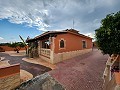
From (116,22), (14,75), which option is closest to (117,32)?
(116,22)

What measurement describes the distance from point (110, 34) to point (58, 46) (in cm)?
967

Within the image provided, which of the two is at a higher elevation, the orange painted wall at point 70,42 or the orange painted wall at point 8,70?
the orange painted wall at point 70,42

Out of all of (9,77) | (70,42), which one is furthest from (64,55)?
(9,77)

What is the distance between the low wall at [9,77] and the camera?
686cm

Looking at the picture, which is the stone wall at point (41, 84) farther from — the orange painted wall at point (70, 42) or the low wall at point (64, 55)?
the orange painted wall at point (70, 42)

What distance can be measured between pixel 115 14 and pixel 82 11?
9.55 metres

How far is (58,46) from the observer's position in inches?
625

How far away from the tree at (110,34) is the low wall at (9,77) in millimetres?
6437

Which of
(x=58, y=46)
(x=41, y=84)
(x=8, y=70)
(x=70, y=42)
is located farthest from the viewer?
(x=70, y=42)

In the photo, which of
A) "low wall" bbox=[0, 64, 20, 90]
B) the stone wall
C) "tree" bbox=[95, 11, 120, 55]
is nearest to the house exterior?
the stone wall

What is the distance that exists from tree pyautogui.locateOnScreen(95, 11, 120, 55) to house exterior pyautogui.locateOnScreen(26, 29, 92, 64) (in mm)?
8269

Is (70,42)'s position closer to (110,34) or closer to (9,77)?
(110,34)

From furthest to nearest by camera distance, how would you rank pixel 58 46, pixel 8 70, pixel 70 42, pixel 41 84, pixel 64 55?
pixel 70 42
pixel 64 55
pixel 58 46
pixel 41 84
pixel 8 70

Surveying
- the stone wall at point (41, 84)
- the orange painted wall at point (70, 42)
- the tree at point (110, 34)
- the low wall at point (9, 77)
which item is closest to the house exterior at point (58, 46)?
the orange painted wall at point (70, 42)
